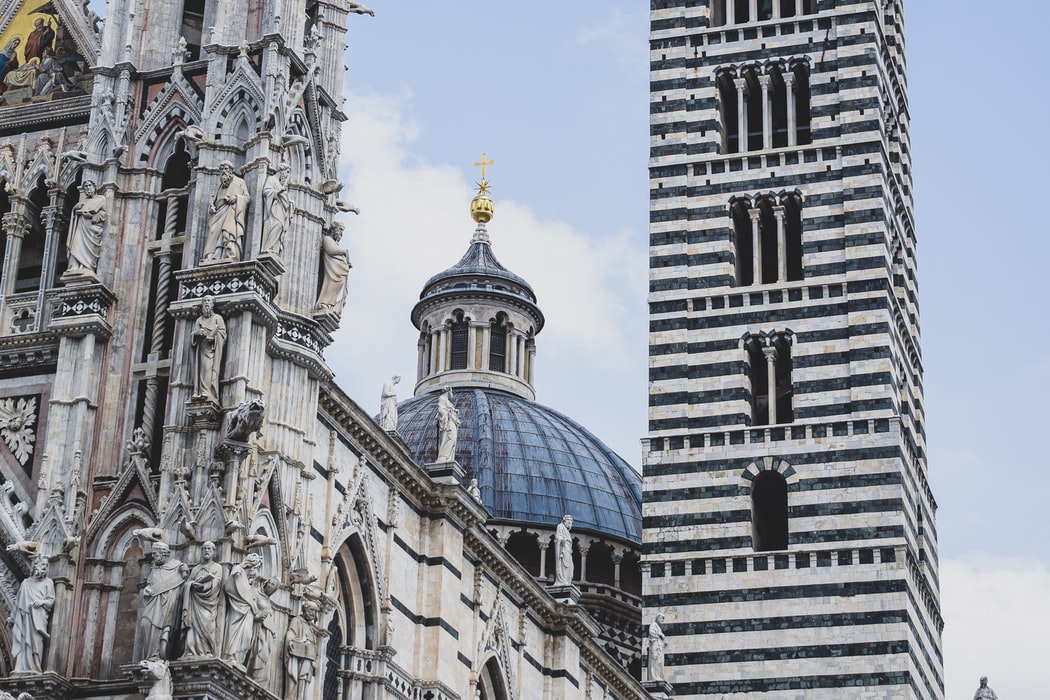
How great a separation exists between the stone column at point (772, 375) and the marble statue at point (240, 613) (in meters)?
20.9

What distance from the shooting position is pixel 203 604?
1927 cm

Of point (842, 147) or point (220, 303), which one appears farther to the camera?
point (842, 147)

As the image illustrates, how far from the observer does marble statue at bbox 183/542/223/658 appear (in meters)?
19.1

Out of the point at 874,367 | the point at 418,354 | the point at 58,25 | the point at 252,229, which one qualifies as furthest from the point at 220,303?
the point at 418,354

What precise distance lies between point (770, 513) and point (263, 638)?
68.4 feet

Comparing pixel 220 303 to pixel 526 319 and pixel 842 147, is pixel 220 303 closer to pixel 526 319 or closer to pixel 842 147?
pixel 842 147

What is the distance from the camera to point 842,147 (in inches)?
1599

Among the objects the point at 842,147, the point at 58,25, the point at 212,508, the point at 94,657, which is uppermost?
the point at 842,147

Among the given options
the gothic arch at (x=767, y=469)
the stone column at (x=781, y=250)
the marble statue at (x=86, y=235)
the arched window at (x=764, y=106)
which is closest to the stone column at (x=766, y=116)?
the arched window at (x=764, y=106)

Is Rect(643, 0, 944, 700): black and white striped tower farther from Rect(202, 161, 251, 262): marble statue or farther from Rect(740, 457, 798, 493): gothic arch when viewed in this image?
Rect(202, 161, 251, 262): marble statue

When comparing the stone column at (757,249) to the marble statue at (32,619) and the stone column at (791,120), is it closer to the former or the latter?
the stone column at (791,120)

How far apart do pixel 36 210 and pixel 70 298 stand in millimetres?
2674

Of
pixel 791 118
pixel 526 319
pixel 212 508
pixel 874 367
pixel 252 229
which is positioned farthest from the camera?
pixel 526 319

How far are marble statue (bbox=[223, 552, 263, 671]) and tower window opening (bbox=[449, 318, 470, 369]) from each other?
108 feet
